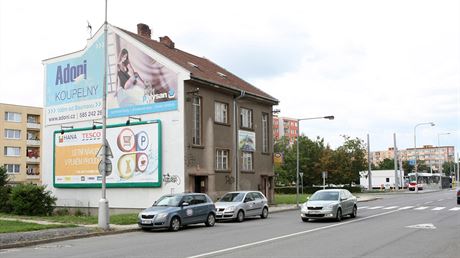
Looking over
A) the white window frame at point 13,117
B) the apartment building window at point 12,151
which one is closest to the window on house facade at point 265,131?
the apartment building window at point 12,151

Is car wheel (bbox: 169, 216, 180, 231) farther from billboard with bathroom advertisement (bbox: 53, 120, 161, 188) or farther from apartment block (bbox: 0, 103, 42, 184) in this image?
apartment block (bbox: 0, 103, 42, 184)

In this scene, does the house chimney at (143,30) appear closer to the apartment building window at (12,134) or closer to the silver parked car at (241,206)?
the silver parked car at (241,206)

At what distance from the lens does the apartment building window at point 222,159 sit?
106ft

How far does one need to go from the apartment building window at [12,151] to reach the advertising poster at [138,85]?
50.7m

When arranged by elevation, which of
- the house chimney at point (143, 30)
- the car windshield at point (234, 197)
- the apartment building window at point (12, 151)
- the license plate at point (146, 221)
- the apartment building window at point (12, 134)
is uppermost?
the house chimney at point (143, 30)

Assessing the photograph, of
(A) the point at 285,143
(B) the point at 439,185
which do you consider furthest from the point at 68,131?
(B) the point at 439,185

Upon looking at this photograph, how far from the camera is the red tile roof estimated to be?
3142cm

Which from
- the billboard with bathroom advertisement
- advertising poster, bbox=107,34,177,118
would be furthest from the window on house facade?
the billboard with bathroom advertisement

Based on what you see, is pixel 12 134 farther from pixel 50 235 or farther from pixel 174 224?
pixel 50 235

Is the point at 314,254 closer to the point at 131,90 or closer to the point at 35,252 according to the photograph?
the point at 35,252

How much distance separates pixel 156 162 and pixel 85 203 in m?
6.78

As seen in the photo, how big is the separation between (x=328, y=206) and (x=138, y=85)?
15557 mm

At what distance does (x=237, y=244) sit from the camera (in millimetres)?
13922

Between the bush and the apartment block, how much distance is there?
1914 inches
